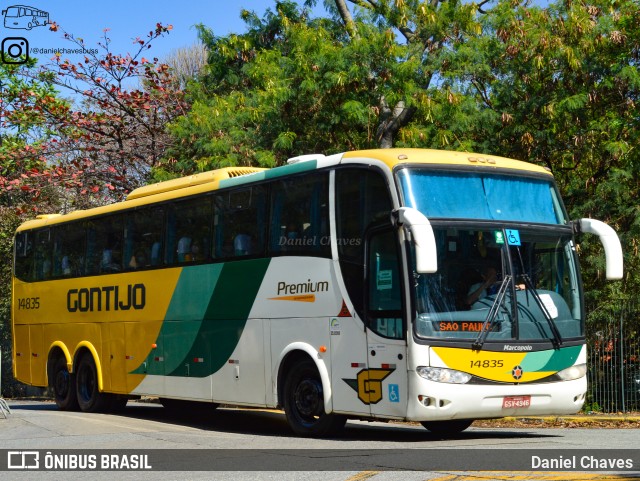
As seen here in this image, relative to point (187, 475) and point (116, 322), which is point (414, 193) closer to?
point (187, 475)

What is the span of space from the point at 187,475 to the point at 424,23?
14241mm

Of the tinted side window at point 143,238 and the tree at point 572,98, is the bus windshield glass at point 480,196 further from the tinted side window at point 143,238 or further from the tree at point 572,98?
the tree at point 572,98

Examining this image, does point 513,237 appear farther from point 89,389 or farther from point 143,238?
point 89,389

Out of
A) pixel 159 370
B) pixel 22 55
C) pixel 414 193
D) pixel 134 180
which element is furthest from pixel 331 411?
pixel 22 55

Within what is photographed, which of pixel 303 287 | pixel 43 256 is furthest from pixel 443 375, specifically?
pixel 43 256

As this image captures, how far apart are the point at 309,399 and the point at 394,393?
1.82 m

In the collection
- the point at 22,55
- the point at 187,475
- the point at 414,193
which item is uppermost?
the point at 22,55

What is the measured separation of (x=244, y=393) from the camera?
15.0 metres

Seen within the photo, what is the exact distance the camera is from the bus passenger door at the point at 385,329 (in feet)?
39.9

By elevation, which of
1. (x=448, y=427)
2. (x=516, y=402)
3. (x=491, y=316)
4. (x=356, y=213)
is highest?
(x=356, y=213)

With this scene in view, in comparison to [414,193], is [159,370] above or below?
below

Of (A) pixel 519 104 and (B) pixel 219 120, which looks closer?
(A) pixel 519 104

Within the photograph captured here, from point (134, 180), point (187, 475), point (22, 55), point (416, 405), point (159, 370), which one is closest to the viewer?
point (187, 475)

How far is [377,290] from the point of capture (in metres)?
12.6
